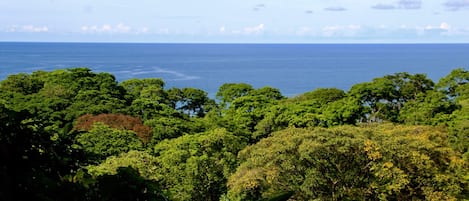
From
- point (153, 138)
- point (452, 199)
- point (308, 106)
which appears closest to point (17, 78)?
point (153, 138)

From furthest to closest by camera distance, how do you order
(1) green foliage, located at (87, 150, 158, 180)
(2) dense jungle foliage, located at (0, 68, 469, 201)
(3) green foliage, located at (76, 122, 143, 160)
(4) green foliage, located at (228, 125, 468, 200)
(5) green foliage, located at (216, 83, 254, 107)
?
1. (5) green foliage, located at (216, 83, 254, 107)
2. (3) green foliage, located at (76, 122, 143, 160)
3. (4) green foliage, located at (228, 125, 468, 200)
4. (1) green foliage, located at (87, 150, 158, 180)
5. (2) dense jungle foliage, located at (0, 68, 469, 201)

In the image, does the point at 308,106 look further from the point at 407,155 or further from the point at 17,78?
the point at 17,78

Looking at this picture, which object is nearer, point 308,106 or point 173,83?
point 308,106

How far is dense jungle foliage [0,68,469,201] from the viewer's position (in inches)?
177

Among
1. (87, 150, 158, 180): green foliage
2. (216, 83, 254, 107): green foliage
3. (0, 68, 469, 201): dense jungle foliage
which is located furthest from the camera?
(216, 83, 254, 107): green foliage

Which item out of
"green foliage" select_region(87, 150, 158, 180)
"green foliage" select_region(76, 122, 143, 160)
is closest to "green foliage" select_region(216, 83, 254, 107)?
"green foliage" select_region(76, 122, 143, 160)

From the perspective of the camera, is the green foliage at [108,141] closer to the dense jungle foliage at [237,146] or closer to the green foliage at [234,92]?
the dense jungle foliage at [237,146]

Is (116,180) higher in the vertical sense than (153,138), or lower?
higher

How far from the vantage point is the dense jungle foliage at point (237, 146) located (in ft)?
14.8

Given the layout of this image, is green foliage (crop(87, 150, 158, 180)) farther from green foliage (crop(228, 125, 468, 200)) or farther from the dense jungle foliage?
green foliage (crop(228, 125, 468, 200))

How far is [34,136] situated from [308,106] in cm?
2603

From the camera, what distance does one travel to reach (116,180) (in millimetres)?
4441

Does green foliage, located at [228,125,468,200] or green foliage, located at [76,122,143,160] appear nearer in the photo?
green foliage, located at [228,125,468,200]

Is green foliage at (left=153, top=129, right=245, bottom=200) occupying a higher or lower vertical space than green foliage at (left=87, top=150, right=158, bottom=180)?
lower
